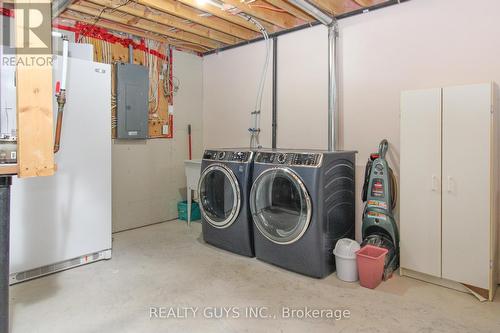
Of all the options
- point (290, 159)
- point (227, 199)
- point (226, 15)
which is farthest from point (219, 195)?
point (226, 15)

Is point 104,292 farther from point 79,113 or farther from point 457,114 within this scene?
point 457,114

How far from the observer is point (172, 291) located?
8.76 ft

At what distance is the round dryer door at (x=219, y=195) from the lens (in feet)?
11.2

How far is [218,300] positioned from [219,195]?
1360 millimetres

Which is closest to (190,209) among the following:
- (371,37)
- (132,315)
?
(132,315)

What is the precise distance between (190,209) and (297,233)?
219cm

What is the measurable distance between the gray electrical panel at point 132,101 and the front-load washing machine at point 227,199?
49.7 inches

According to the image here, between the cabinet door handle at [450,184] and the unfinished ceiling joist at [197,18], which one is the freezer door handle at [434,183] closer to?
the cabinet door handle at [450,184]

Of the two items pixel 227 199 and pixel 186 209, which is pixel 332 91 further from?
pixel 186 209

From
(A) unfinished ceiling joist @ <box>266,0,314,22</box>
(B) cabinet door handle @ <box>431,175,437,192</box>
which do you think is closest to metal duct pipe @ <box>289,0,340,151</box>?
(A) unfinished ceiling joist @ <box>266,0,314,22</box>

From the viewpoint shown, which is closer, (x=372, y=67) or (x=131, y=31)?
(x=372, y=67)

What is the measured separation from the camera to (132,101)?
430cm

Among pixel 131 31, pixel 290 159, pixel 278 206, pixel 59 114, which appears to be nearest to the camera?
pixel 59 114

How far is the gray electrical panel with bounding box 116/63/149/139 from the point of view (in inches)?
165
